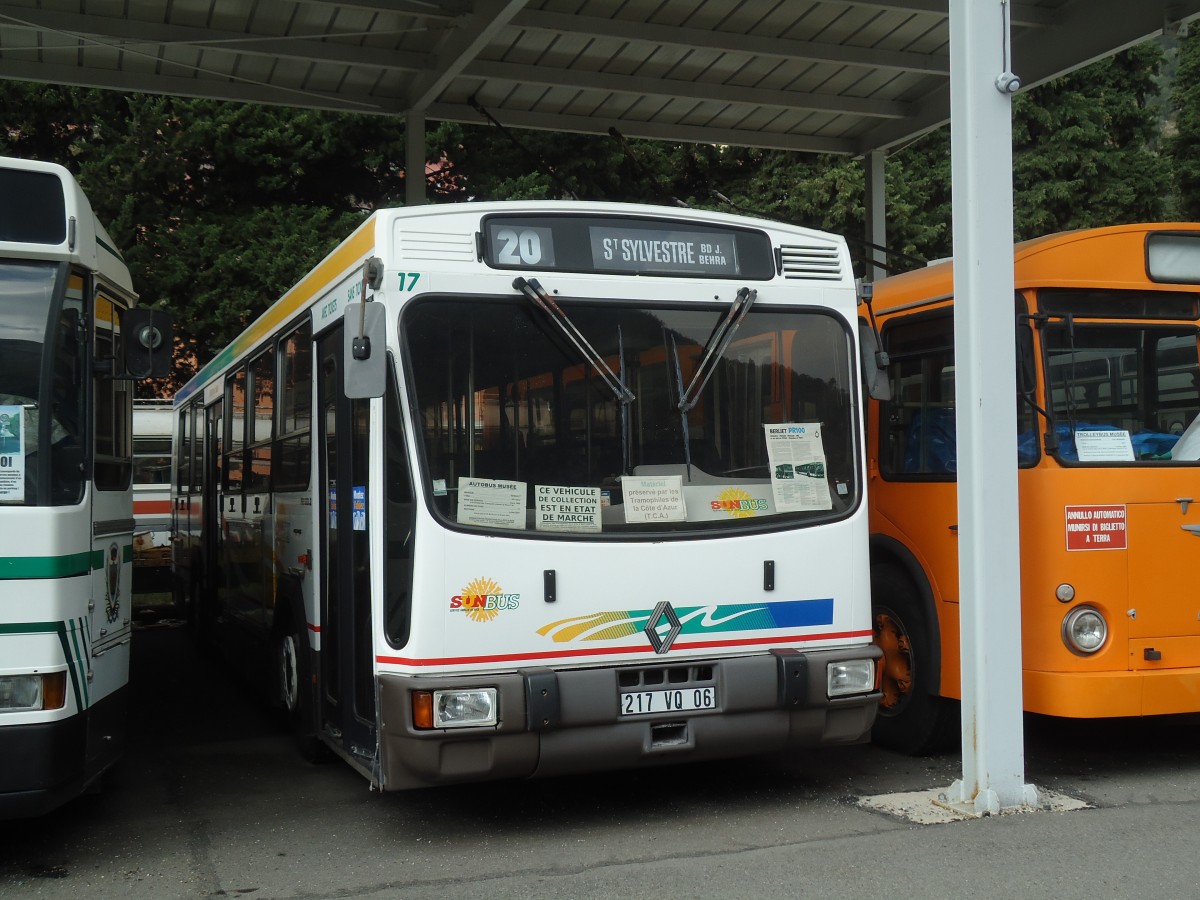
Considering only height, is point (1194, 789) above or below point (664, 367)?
below

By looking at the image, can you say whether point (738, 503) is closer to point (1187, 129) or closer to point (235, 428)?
point (235, 428)

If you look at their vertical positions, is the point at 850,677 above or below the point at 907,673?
above

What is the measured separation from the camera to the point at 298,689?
26.9 ft

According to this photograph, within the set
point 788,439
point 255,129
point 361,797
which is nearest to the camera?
point 788,439

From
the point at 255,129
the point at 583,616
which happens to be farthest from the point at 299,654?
the point at 255,129

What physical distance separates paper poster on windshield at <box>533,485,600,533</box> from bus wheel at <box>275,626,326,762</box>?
92.1 inches

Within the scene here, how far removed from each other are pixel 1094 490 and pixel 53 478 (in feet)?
16.5

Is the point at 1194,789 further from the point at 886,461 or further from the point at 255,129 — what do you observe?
the point at 255,129

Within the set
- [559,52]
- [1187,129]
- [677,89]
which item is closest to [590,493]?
[559,52]

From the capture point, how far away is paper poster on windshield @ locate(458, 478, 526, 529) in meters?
6.14

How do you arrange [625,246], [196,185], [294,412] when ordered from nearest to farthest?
[625,246] → [294,412] → [196,185]

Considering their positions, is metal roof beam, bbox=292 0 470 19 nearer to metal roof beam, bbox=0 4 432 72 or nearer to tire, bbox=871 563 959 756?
metal roof beam, bbox=0 4 432 72

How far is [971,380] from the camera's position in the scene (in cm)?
662

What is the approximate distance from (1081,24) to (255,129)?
1472 centimetres
